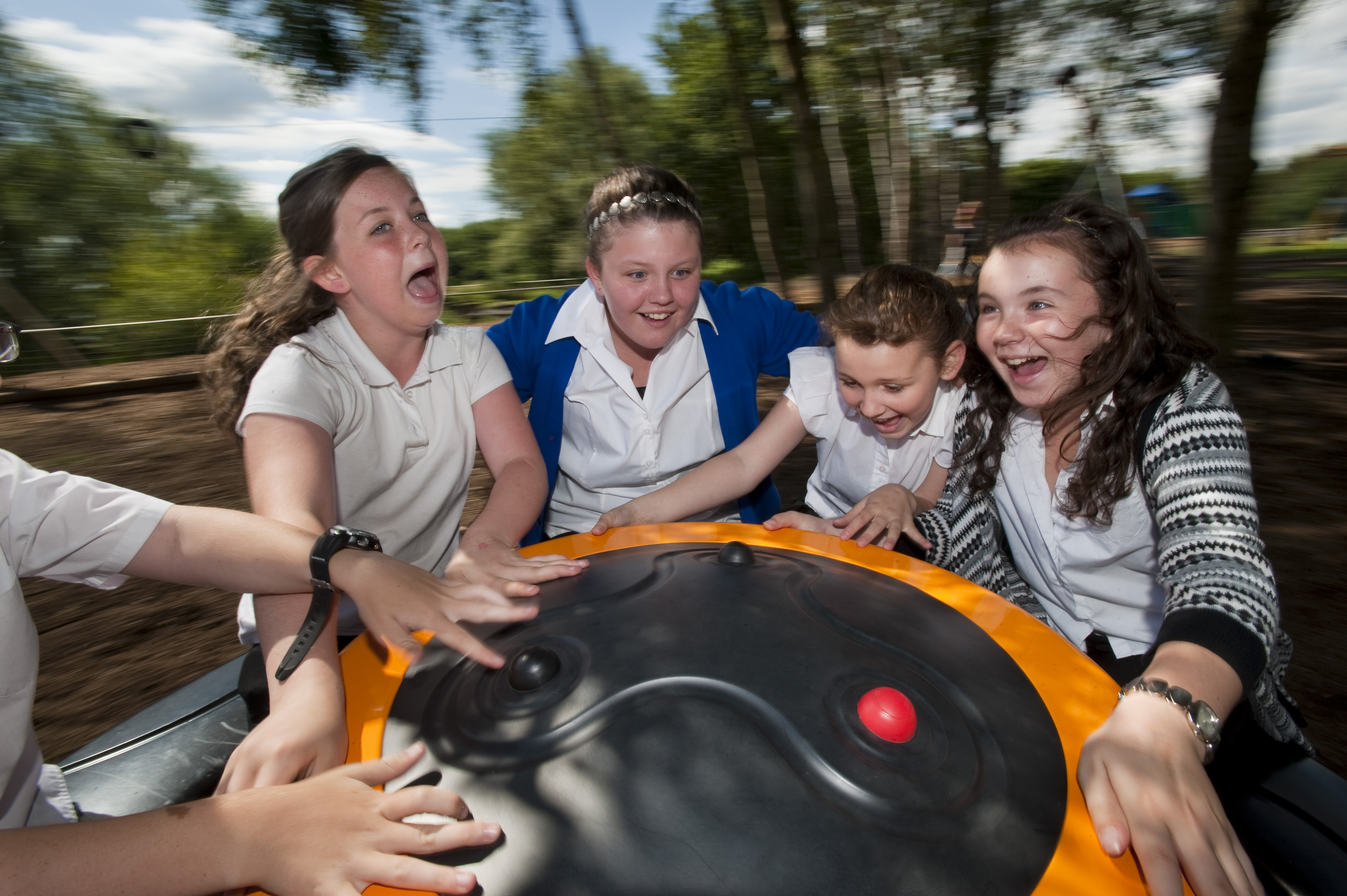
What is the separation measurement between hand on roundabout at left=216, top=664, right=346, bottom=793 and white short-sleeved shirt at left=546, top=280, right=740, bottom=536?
1146 millimetres

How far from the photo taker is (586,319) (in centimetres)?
207

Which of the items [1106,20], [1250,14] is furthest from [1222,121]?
[1106,20]

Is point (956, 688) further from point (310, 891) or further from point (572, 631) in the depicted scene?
point (310, 891)

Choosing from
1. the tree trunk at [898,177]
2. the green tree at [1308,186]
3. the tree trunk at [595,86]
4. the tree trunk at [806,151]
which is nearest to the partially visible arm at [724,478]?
the tree trunk at [806,151]

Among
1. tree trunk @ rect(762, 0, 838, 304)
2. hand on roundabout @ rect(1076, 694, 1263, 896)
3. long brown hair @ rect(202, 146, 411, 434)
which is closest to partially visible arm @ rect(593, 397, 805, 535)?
long brown hair @ rect(202, 146, 411, 434)

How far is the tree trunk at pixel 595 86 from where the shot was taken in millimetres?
5660

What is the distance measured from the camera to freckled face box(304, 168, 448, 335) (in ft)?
5.17

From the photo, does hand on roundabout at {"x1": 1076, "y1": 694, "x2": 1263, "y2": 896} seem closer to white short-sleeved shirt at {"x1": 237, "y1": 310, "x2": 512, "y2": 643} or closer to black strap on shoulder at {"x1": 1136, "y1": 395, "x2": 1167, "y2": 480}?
black strap on shoulder at {"x1": 1136, "y1": 395, "x2": 1167, "y2": 480}

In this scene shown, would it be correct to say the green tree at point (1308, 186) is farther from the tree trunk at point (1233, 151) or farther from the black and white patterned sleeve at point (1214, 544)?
the black and white patterned sleeve at point (1214, 544)

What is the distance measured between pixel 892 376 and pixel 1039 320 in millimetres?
347

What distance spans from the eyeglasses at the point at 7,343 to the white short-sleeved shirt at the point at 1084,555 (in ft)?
5.38

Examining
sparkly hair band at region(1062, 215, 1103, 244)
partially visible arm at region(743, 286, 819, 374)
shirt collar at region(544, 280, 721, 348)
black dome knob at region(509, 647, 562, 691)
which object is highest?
sparkly hair band at region(1062, 215, 1103, 244)

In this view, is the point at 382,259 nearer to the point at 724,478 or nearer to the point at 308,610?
the point at 308,610

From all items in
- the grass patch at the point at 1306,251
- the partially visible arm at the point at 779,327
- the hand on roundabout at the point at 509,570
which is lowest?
the grass patch at the point at 1306,251
